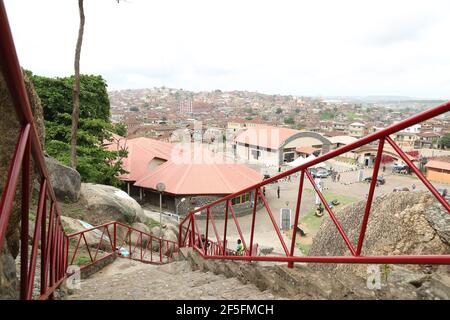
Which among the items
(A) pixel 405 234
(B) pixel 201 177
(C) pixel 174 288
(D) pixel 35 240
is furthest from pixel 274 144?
(D) pixel 35 240

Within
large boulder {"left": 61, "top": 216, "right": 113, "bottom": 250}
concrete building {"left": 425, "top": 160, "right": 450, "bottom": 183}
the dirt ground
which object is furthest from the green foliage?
concrete building {"left": 425, "top": 160, "right": 450, "bottom": 183}

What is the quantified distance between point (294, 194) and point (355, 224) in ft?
69.7

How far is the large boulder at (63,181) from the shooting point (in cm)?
1036

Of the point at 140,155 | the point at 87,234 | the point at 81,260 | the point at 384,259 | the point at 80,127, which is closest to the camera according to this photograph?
the point at 384,259

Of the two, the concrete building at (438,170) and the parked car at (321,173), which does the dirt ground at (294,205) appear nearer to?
the parked car at (321,173)

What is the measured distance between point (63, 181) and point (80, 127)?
25.7 feet

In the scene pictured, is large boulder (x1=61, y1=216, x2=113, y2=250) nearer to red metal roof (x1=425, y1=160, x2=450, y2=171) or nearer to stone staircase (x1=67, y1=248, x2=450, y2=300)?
stone staircase (x1=67, y1=248, x2=450, y2=300)

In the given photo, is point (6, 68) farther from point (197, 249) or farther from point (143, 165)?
point (143, 165)

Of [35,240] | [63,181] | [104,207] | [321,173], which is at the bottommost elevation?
[321,173]

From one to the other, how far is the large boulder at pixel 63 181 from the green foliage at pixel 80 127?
547cm

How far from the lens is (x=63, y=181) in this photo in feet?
34.6

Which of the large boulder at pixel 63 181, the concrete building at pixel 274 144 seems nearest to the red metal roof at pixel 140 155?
the large boulder at pixel 63 181

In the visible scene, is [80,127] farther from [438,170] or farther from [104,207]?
[438,170]

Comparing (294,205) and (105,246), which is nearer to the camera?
(105,246)
